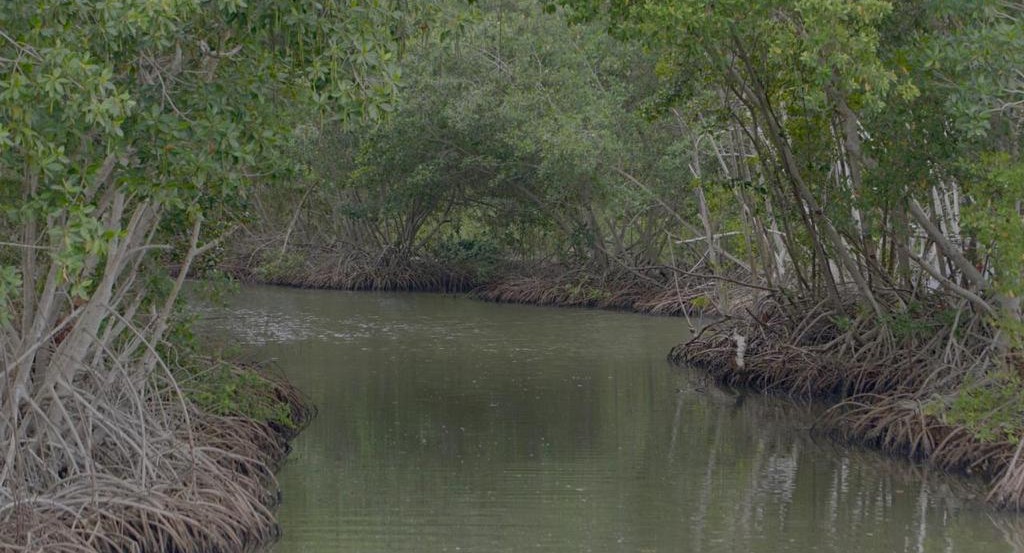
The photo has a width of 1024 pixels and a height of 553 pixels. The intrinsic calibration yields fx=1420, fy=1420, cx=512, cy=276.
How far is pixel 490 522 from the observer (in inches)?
372

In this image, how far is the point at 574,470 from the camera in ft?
36.9

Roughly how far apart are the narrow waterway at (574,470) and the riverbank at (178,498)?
1.12 ft

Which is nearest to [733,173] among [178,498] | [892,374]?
[892,374]

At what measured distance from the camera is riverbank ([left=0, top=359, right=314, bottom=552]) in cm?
750

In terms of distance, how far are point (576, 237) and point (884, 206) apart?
1550cm

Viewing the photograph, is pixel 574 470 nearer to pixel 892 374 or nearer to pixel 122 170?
pixel 892 374

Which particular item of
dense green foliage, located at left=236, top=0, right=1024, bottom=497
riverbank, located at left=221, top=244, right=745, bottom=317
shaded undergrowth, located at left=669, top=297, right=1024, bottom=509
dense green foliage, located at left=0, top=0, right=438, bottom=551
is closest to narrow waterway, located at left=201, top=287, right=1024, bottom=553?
shaded undergrowth, located at left=669, top=297, right=1024, bottom=509

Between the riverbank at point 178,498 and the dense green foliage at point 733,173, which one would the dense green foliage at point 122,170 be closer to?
the riverbank at point 178,498

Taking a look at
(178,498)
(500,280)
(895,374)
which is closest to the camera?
(178,498)

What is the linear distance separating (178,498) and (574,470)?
379cm

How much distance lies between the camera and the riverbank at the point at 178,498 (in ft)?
24.6

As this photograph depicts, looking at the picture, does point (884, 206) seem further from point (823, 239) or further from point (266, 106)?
point (266, 106)

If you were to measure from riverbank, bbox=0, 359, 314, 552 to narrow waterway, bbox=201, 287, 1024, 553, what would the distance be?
34 cm

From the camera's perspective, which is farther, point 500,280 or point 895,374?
point 500,280
